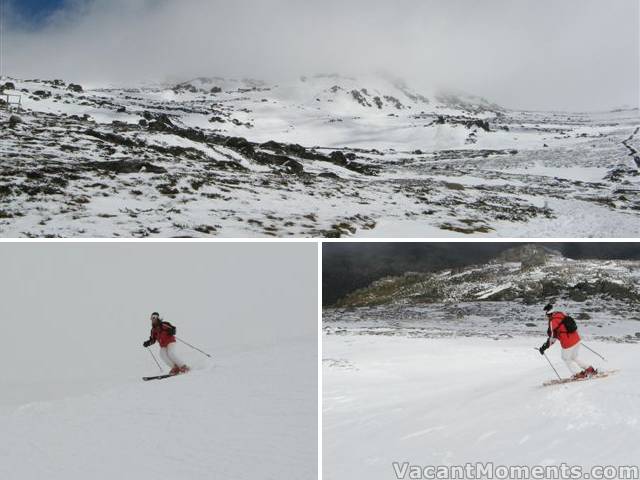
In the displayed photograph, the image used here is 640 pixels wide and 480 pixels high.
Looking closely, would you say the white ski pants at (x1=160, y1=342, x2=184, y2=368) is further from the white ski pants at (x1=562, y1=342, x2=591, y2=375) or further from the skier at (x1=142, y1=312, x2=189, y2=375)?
the white ski pants at (x1=562, y1=342, x2=591, y2=375)

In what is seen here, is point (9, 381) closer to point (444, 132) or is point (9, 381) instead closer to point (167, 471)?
point (167, 471)

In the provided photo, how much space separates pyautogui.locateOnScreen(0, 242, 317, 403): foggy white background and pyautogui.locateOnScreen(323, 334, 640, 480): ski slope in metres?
3.60

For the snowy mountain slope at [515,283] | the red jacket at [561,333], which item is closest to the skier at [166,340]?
the red jacket at [561,333]

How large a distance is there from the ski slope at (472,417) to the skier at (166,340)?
2.53 m

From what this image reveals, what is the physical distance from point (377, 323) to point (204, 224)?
224 inches

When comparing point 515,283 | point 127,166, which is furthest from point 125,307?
point 515,283

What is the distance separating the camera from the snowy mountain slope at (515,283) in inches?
616

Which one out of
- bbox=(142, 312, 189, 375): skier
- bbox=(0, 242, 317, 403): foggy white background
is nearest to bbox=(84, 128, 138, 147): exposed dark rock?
bbox=(0, 242, 317, 403): foggy white background

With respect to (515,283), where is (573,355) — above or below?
below

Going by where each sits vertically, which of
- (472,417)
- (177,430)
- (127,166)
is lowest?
(177,430)

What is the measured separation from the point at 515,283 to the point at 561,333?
958 cm

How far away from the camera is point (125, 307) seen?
1580 cm

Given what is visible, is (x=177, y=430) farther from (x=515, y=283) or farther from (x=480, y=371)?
(x=515, y=283)

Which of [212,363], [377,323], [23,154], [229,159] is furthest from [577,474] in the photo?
[229,159]
